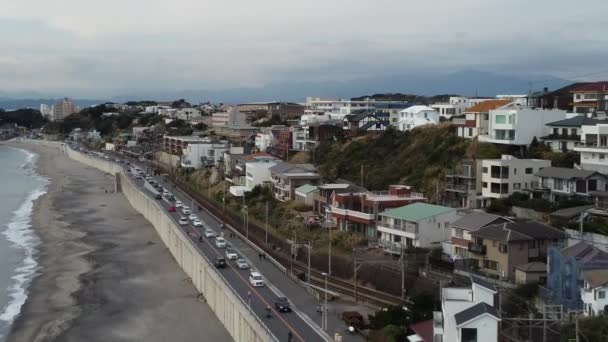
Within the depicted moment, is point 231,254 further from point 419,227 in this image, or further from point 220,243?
point 419,227

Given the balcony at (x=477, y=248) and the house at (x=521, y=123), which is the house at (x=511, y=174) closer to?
the house at (x=521, y=123)

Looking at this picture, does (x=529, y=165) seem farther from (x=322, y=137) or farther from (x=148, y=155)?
(x=148, y=155)

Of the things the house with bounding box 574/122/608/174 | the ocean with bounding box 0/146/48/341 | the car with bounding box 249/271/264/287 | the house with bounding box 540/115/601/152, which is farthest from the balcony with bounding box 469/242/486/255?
the ocean with bounding box 0/146/48/341

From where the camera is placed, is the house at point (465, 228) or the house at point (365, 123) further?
the house at point (365, 123)

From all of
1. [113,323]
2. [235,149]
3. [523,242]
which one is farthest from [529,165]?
[235,149]

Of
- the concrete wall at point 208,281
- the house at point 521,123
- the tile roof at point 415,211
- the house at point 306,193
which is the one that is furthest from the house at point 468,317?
the house at point 306,193

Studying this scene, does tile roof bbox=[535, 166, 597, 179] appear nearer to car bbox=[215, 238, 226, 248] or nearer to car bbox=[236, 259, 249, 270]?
car bbox=[236, 259, 249, 270]
